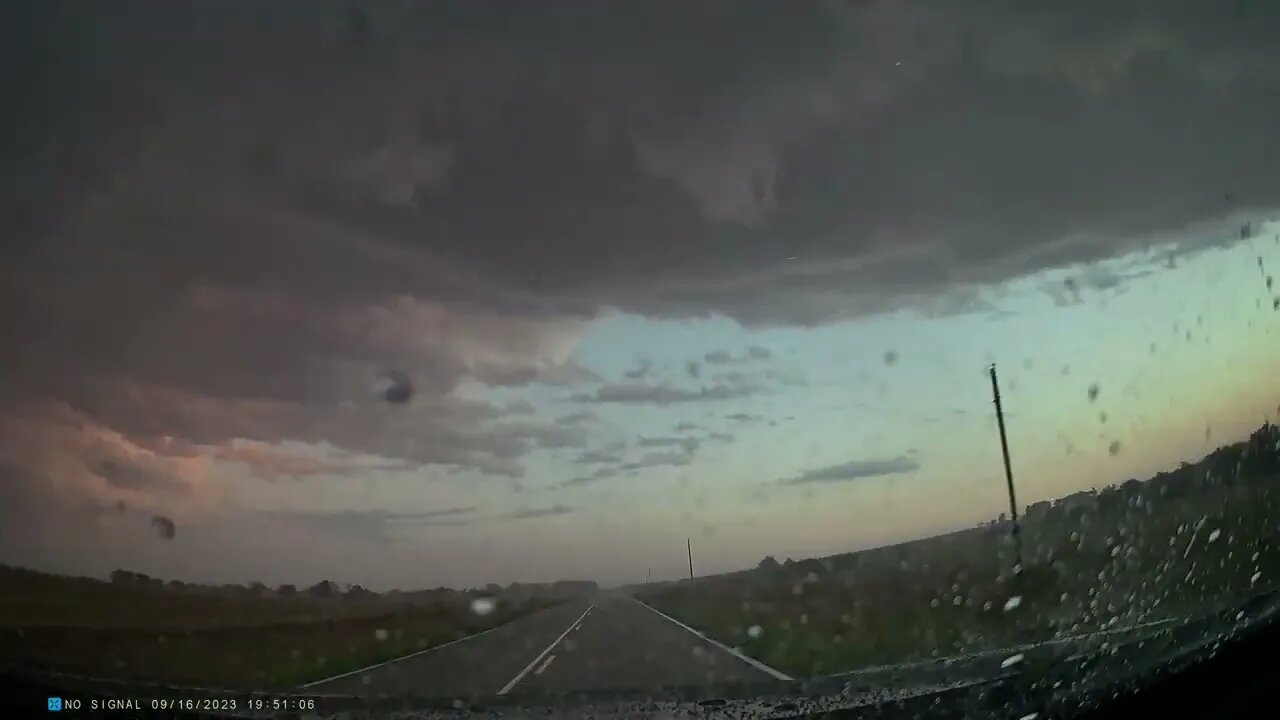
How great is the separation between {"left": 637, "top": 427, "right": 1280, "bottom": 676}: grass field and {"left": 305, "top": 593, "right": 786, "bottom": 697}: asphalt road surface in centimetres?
66

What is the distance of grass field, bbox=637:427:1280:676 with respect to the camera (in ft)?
21.1

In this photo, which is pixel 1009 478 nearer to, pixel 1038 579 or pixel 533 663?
pixel 1038 579

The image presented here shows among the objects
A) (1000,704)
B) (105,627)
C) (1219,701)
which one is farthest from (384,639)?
(1219,701)

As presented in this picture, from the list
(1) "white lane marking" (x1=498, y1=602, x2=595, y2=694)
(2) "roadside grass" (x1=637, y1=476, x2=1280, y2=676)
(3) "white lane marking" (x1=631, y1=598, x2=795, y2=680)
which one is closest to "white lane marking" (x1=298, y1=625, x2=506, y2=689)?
(1) "white lane marking" (x1=498, y1=602, x2=595, y2=694)

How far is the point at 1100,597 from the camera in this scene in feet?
23.2

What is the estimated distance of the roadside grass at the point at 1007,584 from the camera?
6434 mm

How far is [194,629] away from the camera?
7172 mm

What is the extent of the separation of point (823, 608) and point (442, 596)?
5.50 m

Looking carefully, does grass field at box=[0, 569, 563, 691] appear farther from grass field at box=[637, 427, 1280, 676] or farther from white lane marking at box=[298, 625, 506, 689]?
grass field at box=[637, 427, 1280, 676]

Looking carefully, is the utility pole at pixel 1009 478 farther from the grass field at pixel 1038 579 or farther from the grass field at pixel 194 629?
the grass field at pixel 194 629

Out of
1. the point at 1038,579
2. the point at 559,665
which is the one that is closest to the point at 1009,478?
the point at 1038,579

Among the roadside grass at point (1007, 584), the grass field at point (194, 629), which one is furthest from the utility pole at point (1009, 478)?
the grass field at point (194, 629)

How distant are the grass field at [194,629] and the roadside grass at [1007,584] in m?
2.87

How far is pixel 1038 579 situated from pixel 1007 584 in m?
0.47
